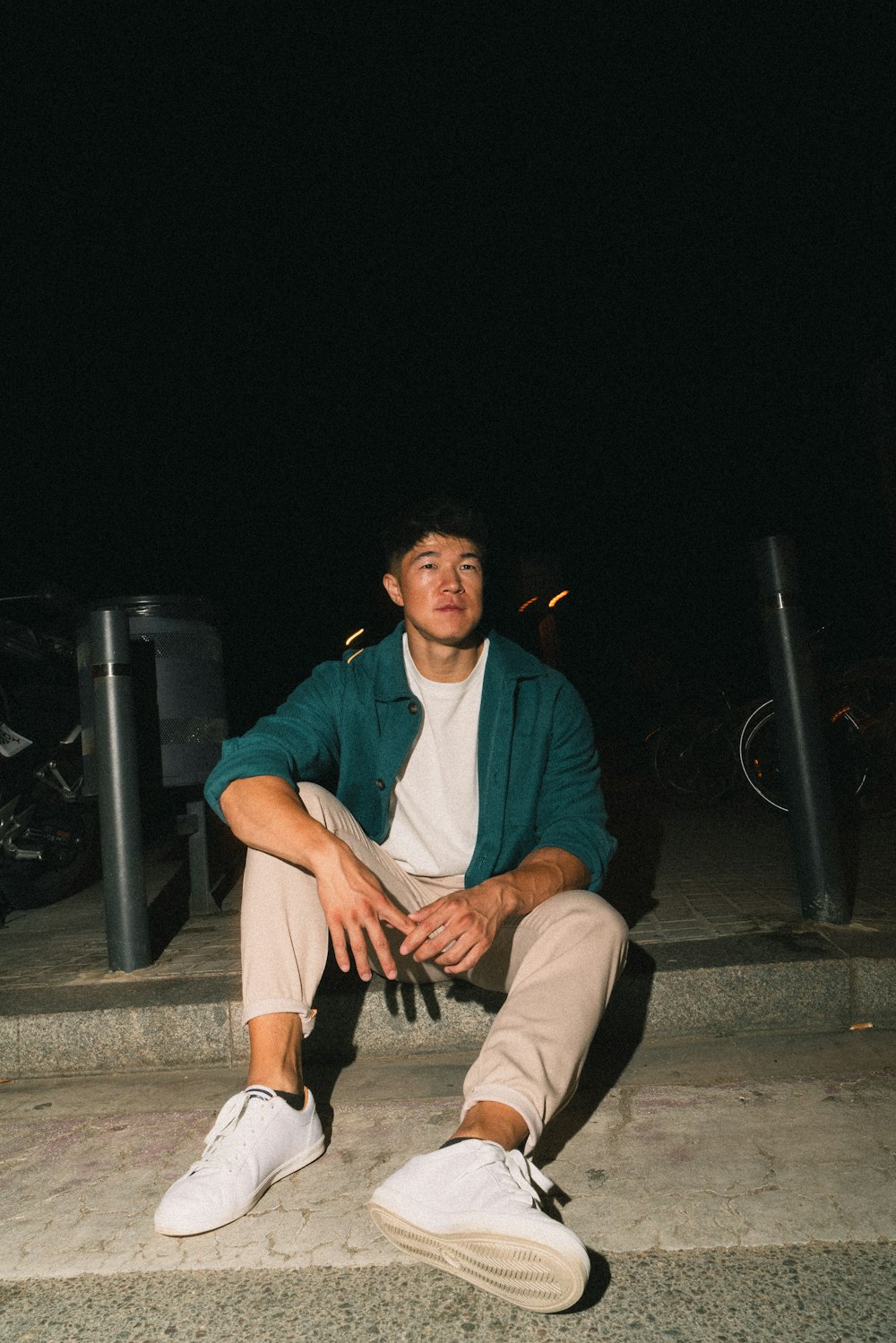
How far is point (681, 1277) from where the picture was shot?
4.63ft

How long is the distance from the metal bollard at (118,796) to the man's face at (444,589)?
1252 mm

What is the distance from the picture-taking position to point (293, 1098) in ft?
6.05

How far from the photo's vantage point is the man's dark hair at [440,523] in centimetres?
251

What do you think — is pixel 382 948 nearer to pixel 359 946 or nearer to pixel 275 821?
pixel 359 946

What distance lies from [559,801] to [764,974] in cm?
91

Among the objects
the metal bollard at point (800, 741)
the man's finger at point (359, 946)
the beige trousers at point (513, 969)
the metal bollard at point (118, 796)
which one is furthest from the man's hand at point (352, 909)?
the metal bollard at point (800, 741)

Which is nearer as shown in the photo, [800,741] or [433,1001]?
[433,1001]

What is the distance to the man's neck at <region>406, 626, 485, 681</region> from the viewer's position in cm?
255

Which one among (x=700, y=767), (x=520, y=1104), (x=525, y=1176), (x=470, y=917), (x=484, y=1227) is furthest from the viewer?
(x=700, y=767)

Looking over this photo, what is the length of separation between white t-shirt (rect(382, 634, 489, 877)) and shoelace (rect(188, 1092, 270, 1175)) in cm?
82

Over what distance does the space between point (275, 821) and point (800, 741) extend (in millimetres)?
2071

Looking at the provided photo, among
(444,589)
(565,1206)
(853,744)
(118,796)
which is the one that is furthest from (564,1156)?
(853,744)

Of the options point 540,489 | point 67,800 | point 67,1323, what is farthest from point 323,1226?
point 540,489

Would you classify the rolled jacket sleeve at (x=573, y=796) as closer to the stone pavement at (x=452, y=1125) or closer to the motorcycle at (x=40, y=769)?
the stone pavement at (x=452, y=1125)
